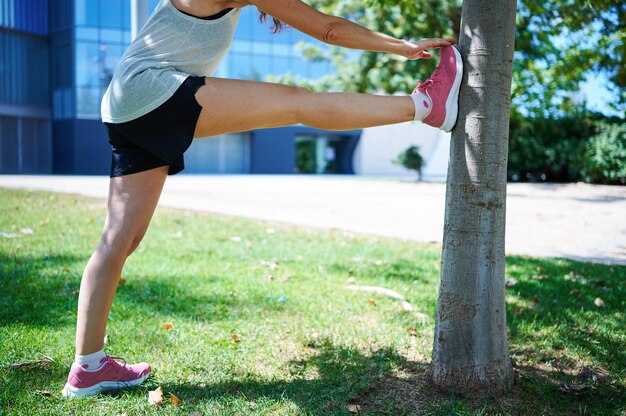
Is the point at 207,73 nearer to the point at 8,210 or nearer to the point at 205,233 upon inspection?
the point at 205,233

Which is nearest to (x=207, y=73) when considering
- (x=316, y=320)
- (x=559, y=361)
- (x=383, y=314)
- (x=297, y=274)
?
(x=316, y=320)

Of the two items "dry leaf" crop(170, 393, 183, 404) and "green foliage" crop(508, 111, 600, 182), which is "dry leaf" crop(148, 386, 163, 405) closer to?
"dry leaf" crop(170, 393, 183, 404)

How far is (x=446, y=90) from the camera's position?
2.37 metres

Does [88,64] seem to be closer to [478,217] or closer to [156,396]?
[156,396]

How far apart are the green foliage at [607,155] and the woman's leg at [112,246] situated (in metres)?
18.5

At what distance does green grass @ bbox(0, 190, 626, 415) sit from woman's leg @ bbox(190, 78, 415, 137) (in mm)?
1156

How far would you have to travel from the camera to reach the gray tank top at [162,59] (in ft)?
7.04

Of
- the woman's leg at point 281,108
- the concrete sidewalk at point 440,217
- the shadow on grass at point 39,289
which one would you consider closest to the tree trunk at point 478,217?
the woman's leg at point 281,108

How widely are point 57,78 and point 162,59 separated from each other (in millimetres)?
31287

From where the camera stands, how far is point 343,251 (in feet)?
19.2

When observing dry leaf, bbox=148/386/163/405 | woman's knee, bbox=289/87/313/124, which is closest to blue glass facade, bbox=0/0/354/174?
dry leaf, bbox=148/386/163/405

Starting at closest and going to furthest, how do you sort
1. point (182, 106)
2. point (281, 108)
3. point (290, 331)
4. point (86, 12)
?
point (182, 106) → point (281, 108) → point (290, 331) → point (86, 12)

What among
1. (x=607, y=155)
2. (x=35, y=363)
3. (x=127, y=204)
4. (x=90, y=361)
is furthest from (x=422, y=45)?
(x=607, y=155)

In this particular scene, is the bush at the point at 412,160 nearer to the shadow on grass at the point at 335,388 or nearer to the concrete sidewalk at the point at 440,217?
the concrete sidewalk at the point at 440,217
